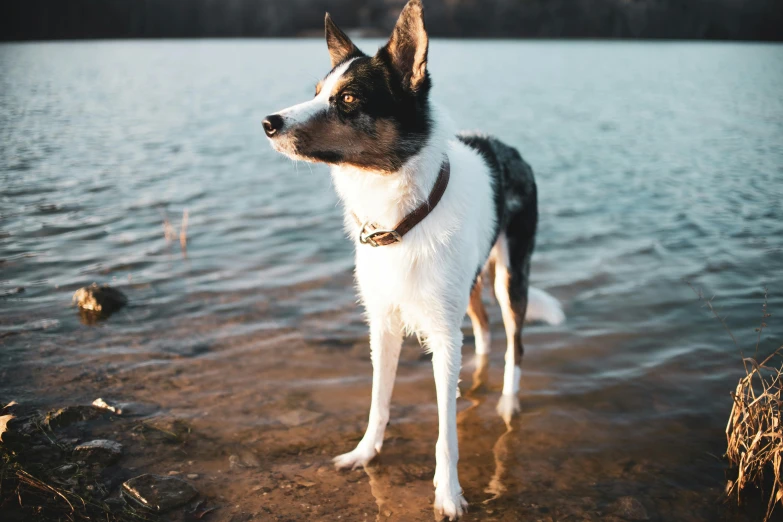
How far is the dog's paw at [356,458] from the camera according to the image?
13.1 ft

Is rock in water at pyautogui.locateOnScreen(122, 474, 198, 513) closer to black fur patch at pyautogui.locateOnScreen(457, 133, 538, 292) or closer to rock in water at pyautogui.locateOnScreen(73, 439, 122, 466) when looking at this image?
rock in water at pyautogui.locateOnScreen(73, 439, 122, 466)

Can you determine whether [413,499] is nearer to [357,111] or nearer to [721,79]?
[357,111]

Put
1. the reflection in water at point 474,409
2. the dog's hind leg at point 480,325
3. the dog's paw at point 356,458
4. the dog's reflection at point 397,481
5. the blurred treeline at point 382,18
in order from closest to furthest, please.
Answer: the dog's reflection at point 397,481, the reflection in water at point 474,409, the dog's paw at point 356,458, the dog's hind leg at point 480,325, the blurred treeline at point 382,18

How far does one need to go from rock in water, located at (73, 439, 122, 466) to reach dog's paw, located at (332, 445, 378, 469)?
4.51 feet

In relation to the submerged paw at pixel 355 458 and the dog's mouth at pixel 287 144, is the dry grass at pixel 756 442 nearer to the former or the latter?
the submerged paw at pixel 355 458

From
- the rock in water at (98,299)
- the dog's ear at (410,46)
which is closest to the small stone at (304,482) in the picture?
the dog's ear at (410,46)

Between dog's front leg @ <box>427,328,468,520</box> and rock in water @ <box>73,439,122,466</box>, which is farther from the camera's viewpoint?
rock in water @ <box>73,439,122,466</box>

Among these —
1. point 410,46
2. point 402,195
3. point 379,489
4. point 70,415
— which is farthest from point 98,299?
point 410,46

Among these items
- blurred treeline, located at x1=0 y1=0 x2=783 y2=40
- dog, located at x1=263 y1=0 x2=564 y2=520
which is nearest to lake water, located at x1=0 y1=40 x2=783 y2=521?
dog, located at x1=263 y1=0 x2=564 y2=520

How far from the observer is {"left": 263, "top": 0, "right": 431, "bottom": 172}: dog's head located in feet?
10.6

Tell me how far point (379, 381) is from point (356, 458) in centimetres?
53

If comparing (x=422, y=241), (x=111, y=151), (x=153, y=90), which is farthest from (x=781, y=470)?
(x=153, y=90)

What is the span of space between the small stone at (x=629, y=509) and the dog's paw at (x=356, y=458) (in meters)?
1.54

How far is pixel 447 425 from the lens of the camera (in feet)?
12.1
